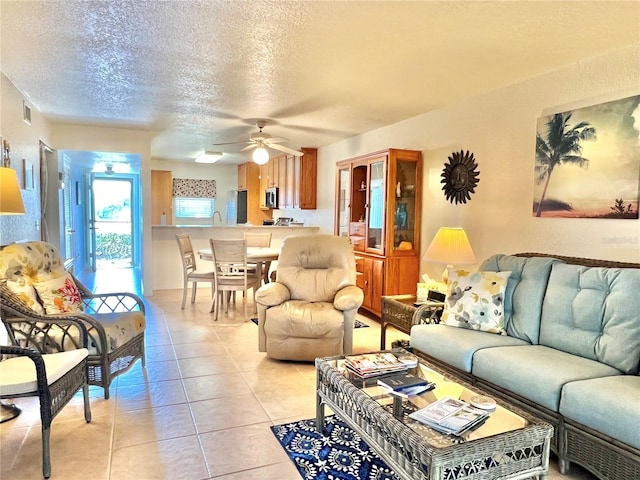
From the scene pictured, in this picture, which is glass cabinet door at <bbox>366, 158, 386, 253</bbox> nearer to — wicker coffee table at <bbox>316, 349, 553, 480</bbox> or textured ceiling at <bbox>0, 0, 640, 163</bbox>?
textured ceiling at <bbox>0, 0, 640, 163</bbox>

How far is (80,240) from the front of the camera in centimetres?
848

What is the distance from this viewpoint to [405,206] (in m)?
4.75

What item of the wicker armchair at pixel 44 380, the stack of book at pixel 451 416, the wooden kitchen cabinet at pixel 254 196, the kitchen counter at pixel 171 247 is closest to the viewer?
the stack of book at pixel 451 416

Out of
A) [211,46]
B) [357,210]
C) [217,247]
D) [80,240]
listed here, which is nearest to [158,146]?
[80,240]

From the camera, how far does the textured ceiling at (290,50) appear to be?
227 cm

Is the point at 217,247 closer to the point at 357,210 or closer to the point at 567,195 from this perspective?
the point at 357,210

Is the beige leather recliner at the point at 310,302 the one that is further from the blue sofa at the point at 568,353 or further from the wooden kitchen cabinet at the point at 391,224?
the wooden kitchen cabinet at the point at 391,224

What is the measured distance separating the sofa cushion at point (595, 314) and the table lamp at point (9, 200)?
3.26 meters

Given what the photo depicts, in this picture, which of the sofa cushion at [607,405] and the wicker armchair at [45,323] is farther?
the wicker armchair at [45,323]

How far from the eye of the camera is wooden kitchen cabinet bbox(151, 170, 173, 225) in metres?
9.36

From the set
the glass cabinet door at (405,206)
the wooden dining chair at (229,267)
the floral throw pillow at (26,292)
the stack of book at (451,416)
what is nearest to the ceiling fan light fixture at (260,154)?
the wooden dining chair at (229,267)

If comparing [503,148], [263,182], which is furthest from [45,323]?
[263,182]

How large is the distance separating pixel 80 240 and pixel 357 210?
6.16 meters

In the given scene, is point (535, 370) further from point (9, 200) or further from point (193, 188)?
point (193, 188)
